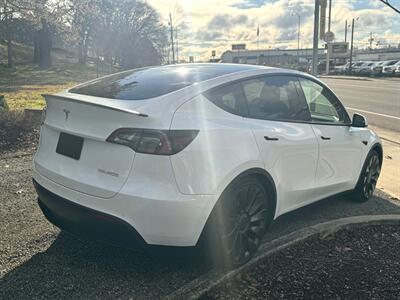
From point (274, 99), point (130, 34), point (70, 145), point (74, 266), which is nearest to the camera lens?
point (70, 145)

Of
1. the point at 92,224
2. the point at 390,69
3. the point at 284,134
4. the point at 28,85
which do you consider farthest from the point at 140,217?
the point at 390,69

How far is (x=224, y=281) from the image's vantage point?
3.19 m

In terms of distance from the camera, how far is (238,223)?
11.4ft

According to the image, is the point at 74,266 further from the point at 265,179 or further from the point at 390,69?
the point at 390,69

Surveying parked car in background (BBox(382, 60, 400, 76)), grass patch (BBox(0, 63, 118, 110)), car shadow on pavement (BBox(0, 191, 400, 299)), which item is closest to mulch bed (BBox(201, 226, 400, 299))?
car shadow on pavement (BBox(0, 191, 400, 299))

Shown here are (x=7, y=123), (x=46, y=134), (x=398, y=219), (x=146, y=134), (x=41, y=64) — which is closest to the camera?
(x=146, y=134)

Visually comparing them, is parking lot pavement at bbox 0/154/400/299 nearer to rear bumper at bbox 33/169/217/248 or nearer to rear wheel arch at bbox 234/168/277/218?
rear bumper at bbox 33/169/217/248

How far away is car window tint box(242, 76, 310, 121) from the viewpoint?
3.73 meters

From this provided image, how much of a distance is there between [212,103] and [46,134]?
4.50 feet

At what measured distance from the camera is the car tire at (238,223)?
323 cm

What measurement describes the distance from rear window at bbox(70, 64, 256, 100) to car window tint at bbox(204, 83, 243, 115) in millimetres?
188

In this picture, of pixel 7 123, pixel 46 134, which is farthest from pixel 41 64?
pixel 46 134

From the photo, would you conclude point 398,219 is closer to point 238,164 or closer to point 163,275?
point 238,164

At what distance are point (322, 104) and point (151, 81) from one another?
80.3 inches
